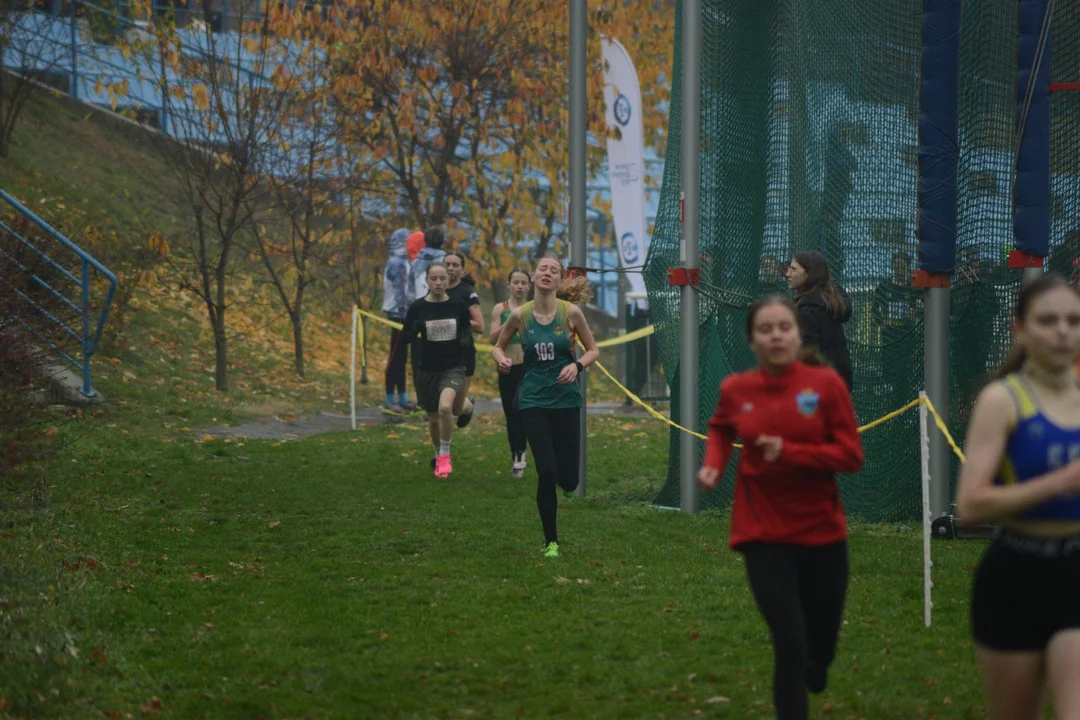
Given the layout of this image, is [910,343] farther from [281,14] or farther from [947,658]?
[281,14]

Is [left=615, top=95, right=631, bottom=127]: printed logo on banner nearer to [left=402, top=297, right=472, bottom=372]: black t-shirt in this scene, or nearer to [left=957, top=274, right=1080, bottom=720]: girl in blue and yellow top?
[left=402, top=297, right=472, bottom=372]: black t-shirt

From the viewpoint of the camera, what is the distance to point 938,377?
10.1 meters

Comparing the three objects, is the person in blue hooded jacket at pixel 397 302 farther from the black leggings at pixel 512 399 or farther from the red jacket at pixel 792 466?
the red jacket at pixel 792 466

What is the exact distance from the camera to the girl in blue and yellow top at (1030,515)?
3910mm

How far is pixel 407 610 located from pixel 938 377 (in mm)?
4394

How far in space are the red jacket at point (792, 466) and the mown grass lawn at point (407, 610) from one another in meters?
1.03

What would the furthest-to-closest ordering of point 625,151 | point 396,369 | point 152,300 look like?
point 152,300
point 396,369
point 625,151

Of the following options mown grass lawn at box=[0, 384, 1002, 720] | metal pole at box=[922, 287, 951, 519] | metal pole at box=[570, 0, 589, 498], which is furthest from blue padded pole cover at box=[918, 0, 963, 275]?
metal pole at box=[570, 0, 589, 498]

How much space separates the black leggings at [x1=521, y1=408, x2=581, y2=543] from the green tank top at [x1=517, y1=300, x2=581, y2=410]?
2.4 inches

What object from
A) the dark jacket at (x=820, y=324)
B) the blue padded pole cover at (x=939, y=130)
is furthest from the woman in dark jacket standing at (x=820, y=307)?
the blue padded pole cover at (x=939, y=130)

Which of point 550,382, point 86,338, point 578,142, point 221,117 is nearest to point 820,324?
point 550,382

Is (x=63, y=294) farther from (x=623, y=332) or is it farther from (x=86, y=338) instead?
(x=623, y=332)

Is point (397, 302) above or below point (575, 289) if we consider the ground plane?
below

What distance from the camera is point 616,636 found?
708 cm
